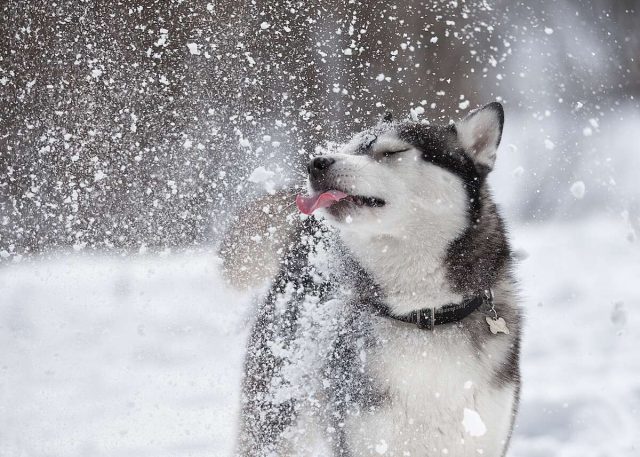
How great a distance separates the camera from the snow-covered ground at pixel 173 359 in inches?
85.0

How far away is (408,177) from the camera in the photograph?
155cm

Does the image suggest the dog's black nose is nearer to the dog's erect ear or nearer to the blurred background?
the dog's erect ear

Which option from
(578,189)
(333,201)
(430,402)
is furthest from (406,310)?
(578,189)

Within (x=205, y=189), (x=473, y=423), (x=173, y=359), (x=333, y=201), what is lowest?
(x=473, y=423)

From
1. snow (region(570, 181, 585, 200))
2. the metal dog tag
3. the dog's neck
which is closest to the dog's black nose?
the dog's neck

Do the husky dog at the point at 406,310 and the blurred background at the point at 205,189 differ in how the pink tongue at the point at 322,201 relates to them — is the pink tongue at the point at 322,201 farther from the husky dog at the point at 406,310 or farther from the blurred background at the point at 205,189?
the blurred background at the point at 205,189

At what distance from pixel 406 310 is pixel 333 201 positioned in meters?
0.34

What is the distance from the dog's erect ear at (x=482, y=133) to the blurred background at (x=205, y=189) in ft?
3.24

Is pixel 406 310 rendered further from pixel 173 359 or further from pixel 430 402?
pixel 173 359

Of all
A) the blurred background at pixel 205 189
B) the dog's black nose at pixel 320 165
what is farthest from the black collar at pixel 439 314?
the blurred background at pixel 205 189

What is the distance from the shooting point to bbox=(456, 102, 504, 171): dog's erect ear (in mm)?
1656

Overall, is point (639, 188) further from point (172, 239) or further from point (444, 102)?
point (172, 239)

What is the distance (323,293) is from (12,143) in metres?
3.27

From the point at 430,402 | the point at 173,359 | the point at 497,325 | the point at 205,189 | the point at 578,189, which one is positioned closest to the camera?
the point at 430,402
